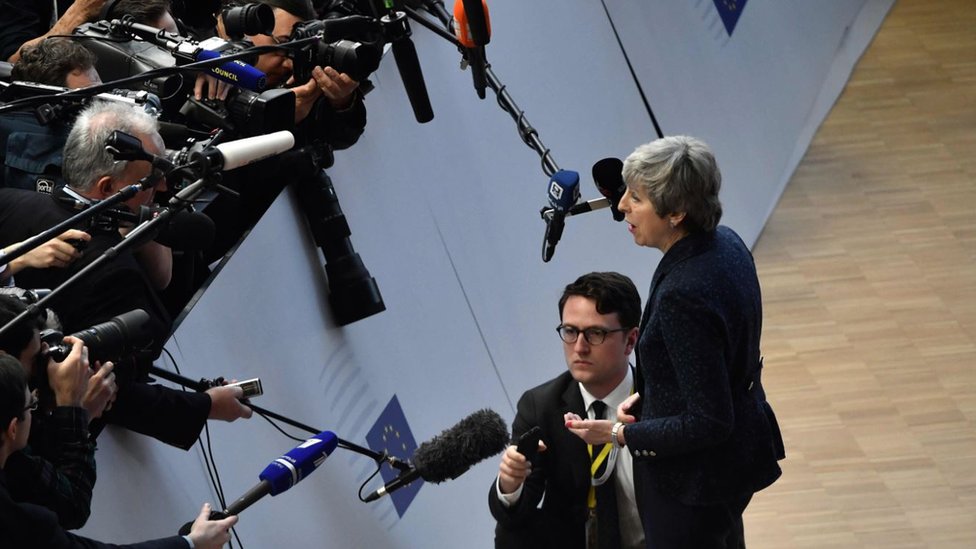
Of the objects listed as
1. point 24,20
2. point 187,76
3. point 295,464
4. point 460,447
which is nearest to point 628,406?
point 460,447

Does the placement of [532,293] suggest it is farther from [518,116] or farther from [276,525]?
[276,525]

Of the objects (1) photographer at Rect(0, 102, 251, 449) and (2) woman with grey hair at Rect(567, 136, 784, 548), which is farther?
(2) woman with grey hair at Rect(567, 136, 784, 548)

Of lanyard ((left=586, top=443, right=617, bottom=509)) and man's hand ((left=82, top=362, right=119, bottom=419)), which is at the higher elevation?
man's hand ((left=82, top=362, right=119, bottom=419))

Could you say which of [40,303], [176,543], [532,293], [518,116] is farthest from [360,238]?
[40,303]

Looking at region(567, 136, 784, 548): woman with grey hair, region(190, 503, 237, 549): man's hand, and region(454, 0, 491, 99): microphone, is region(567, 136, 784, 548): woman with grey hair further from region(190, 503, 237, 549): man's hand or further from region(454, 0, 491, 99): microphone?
region(190, 503, 237, 549): man's hand

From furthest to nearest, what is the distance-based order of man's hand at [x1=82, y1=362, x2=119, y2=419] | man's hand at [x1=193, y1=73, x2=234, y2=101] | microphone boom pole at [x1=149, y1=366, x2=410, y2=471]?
man's hand at [x1=193, y1=73, x2=234, y2=101], microphone boom pole at [x1=149, y1=366, x2=410, y2=471], man's hand at [x1=82, y1=362, x2=119, y2=419]

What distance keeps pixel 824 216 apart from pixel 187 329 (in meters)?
4.74

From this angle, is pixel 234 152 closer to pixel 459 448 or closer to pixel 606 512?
pixel 459 448

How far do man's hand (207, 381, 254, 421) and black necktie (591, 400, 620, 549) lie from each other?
0.83 m

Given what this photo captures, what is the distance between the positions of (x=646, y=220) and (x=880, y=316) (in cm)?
351

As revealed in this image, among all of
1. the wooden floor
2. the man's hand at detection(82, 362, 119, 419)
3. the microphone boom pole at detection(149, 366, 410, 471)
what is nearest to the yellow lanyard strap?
the microphone boom pole at detection(149, 366, 410, 471)

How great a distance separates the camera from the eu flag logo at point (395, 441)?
12.8 feet

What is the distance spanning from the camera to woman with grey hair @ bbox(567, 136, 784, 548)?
301cm

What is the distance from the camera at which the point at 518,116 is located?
3787 mm
